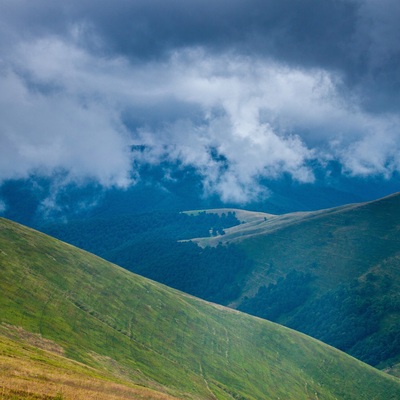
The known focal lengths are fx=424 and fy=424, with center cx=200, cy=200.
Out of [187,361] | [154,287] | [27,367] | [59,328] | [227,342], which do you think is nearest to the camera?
[27,367]

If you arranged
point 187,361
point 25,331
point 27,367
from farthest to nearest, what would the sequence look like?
1. point 187,361
2. point 25,331
3. point 27,367

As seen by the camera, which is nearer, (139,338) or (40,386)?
(40,386)

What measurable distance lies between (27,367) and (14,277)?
251 feet

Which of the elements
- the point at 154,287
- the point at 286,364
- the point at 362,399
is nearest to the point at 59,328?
the point at 154,287

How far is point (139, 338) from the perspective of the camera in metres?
A: 133

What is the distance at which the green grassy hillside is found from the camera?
10093 cm

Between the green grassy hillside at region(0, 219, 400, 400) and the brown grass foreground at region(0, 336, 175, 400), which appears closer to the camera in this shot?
the brown grass foreground at region(0, 336, 175, 400)

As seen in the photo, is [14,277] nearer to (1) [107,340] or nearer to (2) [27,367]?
(1) [107,340]

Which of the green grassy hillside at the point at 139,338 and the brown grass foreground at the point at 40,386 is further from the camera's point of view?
the green grassy hillside at the point at 139,338

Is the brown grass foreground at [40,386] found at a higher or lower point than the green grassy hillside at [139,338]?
lower

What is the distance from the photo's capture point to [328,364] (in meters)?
194

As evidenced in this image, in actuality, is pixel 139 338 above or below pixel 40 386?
above

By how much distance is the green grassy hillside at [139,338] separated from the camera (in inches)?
3974

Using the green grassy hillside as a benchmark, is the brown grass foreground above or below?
below
